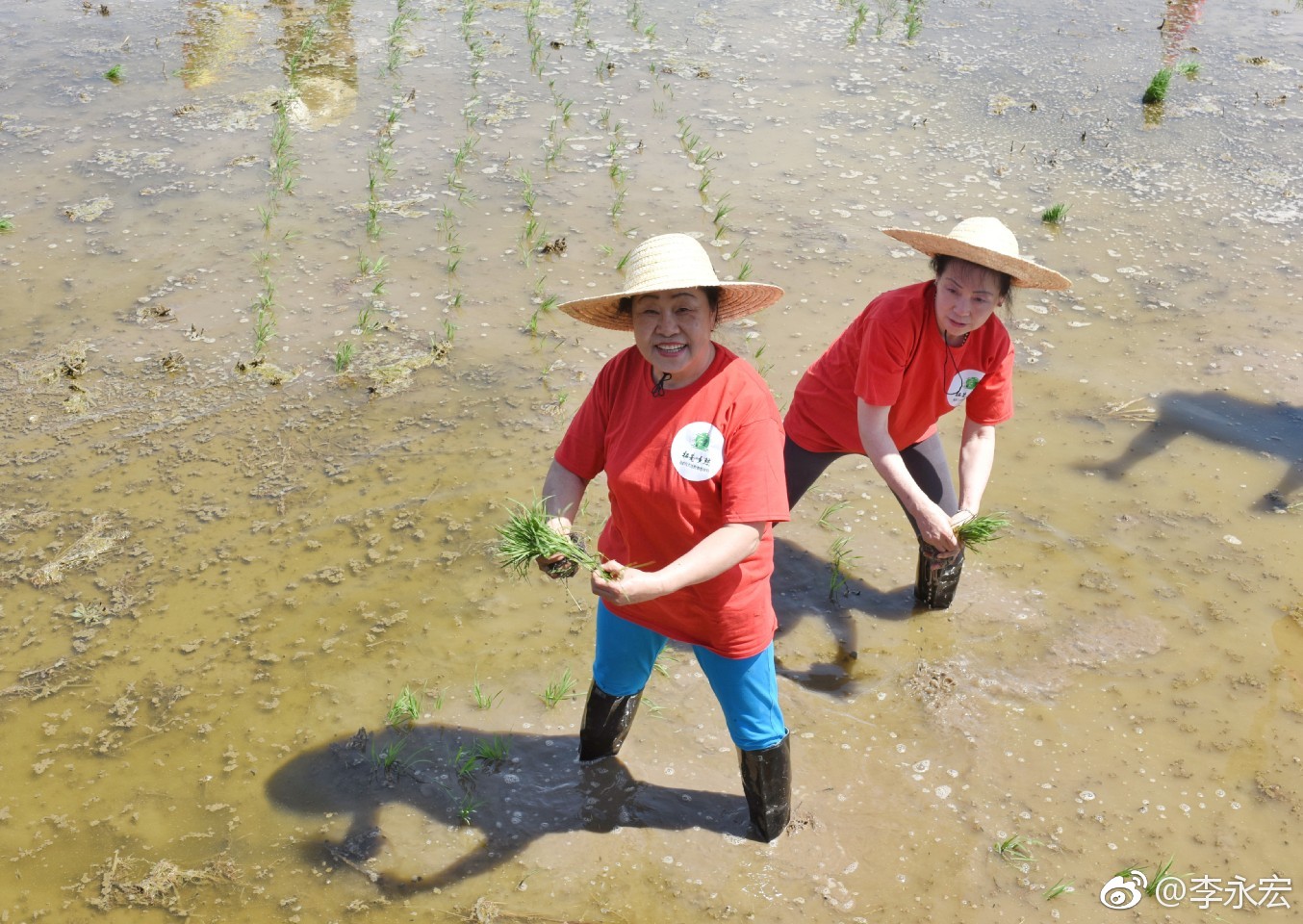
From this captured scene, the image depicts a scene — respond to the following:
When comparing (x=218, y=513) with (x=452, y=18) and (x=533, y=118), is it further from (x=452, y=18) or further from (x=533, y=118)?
(x=452, y=18)

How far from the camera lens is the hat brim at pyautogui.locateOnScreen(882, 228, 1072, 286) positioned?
3.09 meters

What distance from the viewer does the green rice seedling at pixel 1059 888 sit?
10.2 feet

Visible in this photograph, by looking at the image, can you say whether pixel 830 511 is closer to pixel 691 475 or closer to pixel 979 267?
pixel 979 267

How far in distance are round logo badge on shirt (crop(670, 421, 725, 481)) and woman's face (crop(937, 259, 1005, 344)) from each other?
3.66ft

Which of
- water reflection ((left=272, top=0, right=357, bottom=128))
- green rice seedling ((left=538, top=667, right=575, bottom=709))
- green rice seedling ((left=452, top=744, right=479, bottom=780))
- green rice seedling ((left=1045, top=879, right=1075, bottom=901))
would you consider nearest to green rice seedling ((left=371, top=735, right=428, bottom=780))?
green rice seedling ((left=452, top=744, right=479, bottom=780))

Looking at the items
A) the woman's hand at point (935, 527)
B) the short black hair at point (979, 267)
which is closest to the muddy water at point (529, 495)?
the woman's hand at point (935, 527)

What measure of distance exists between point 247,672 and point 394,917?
1176 mm

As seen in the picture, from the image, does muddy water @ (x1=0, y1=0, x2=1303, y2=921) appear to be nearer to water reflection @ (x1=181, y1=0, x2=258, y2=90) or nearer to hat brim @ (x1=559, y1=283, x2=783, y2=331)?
water reflection @ (x1=181, y1=0, x2=258, y2=90)

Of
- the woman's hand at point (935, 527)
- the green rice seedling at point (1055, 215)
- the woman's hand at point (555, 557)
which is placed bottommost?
the woman's hand at point (935, 527)

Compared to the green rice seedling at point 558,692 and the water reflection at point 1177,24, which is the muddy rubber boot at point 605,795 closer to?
the green rice seedling at point 558,692

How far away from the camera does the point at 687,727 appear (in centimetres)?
368

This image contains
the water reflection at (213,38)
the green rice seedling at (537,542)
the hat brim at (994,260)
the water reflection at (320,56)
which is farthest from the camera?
the water reflection at (213,38)

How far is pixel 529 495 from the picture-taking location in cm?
471

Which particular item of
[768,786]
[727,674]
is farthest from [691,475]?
[768,786]
